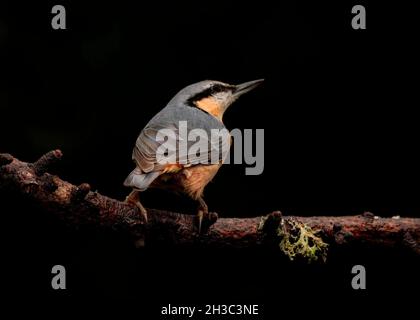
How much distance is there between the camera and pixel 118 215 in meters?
2.90

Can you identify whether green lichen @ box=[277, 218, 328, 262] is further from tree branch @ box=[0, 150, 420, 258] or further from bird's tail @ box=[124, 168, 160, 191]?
bird's tail @ box=[124, 168, 160, 191]

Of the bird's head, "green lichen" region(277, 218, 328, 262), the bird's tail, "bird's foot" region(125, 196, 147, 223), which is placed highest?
the bird's head

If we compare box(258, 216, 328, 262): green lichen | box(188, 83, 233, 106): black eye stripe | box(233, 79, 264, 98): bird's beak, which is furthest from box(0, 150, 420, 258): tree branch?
box(233, 79, 264, 98): bird's beak

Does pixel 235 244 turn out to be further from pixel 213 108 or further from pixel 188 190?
pixel 213 108

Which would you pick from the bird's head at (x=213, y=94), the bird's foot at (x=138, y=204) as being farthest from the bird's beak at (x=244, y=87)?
the bird's foot at (x=138, y=204)

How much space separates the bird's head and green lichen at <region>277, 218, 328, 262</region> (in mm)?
969

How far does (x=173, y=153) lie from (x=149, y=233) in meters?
0.41

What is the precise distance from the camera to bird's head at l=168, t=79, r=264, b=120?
3.63 m

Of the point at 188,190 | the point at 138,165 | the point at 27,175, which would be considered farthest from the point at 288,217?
the point at 27,175

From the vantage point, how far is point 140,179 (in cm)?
279

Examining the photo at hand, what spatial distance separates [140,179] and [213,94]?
1.10 metres

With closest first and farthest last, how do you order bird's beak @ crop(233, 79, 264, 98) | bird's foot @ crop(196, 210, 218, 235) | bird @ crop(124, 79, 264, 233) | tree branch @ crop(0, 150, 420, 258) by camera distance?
tree branch @ crop(0, 150, 420, 258) → bird @ crop(124, 79, 264, 233) → bird's foot @ crop(196, 210, 218, 235) → bird's beak @ crop(233, 79, 264, 98)

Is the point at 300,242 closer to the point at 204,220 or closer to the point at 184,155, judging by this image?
the point at 204,220

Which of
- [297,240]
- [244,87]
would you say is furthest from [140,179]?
[244,87]
